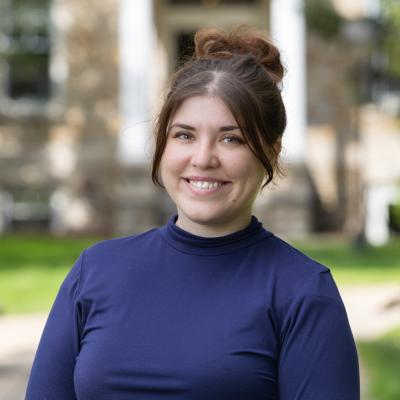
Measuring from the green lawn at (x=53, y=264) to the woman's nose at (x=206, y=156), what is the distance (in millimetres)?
7288

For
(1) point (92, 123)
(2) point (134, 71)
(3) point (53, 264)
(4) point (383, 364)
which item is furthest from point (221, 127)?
(1) point (92, 123)

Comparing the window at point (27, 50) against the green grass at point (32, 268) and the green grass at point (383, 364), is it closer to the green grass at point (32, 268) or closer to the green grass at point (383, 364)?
the green grass at point (32, 268)

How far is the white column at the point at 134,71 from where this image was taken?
52.9 feet

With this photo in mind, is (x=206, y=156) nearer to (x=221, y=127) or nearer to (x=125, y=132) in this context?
(x=221, y=127)

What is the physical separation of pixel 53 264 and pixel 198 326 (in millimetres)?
9713

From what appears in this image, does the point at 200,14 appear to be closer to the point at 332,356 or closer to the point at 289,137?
the point at 289,137

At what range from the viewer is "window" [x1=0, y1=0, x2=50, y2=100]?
15.6m

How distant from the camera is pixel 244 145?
2180mm

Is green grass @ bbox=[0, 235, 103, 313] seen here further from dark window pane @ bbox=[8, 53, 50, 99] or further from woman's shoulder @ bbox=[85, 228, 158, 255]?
woman's shoulder @ bbox=[85, 228, 158, 255]

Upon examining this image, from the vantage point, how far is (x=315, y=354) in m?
2.02

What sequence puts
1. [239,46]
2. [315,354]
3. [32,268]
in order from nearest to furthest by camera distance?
1. [315,354]
2. [239,46]
3. [32,268]

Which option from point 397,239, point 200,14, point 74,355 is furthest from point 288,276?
point 200,14

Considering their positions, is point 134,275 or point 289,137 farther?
point 289,137

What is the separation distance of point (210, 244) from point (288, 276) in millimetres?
208
